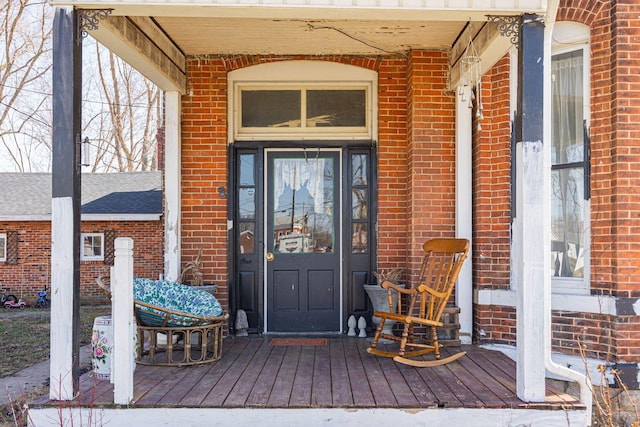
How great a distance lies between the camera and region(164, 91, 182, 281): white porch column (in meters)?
6.16

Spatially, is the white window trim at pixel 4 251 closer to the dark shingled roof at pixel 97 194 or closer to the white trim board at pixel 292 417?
the dark shingled roof at pixel 97 194

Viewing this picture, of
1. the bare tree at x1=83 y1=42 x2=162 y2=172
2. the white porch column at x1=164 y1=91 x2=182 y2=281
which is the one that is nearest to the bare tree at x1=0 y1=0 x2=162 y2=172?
the bare tree at x1=83 y1=42 x2=162 y2=172

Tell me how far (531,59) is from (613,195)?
5.47ft

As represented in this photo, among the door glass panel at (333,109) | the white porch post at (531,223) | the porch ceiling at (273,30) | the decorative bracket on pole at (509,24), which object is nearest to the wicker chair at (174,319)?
the porch ceiling at (273,30)

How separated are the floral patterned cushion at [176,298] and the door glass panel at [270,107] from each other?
2.14m

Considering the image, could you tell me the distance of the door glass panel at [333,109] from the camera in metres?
6.53

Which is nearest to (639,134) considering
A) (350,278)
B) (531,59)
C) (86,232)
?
(531,59)

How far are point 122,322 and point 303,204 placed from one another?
10.1ft

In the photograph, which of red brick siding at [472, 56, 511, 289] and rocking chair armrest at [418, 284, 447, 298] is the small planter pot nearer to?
red brick siding at [472, 56, 511, 289]

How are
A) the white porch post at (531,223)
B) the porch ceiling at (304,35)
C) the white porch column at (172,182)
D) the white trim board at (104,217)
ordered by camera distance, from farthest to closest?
the white trim board at (104,217), the white porch column at (172,182), the porch ceiling at (304,35), the white porch post at (531,223)

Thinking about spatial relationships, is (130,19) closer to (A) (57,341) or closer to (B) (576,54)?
(A) (57,341)

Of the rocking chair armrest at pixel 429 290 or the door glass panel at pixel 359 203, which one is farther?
the door glass panel at pixel 359 203

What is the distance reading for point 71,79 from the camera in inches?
154

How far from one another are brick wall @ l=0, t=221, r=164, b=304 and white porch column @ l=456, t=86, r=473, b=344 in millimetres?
9995
